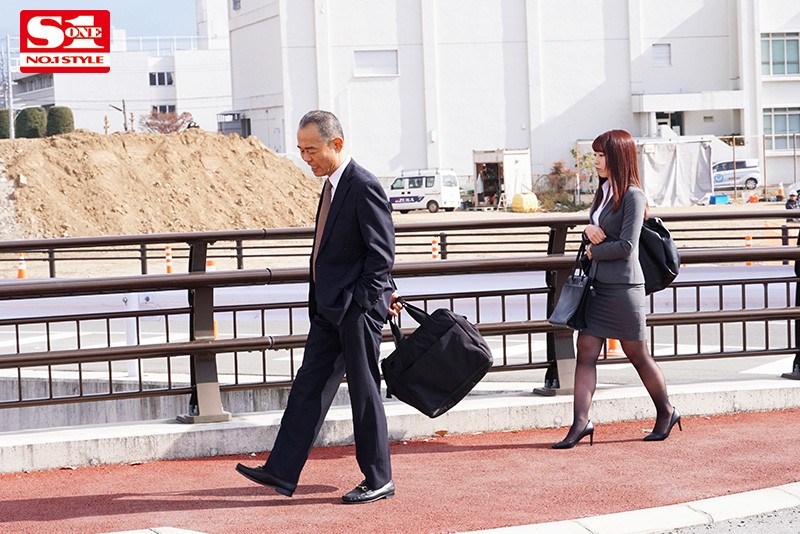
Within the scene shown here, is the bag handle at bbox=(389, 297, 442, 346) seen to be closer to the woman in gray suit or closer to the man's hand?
the man's hand

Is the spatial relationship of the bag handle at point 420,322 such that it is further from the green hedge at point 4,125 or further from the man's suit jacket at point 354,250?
the green hedge at point 4,125

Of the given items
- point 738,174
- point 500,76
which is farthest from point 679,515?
point 500,76

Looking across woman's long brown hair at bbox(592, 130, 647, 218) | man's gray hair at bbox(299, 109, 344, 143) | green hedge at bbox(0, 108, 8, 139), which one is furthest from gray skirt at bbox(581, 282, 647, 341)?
green hedge at bbox(0, 108, 8, 139)

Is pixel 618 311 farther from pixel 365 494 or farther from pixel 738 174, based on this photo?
pixel 738 174

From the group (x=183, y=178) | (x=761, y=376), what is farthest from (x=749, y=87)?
(x=761, y=376)

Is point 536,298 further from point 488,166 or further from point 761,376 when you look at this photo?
point 488,166

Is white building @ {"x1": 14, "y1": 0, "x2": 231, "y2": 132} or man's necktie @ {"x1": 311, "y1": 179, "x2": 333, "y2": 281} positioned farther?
white building @ {"x1": 14, "y1": 0, "x2": 231, "y2": 132}

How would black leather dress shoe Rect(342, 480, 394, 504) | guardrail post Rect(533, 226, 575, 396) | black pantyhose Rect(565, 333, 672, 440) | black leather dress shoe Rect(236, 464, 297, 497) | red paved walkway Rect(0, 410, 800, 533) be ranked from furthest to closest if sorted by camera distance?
guardrail post Rect(533, 226, 575, 396) < black pantyhose Rect(565, 333, 672, 440) < black leather dress shoe Rect(236, 464, 297, 497) < black leather dress shoe Rect(342, 480, 394, 504) < red paved walkway Rect(0, 410, 800, 533)

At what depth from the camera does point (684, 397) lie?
8383 mm

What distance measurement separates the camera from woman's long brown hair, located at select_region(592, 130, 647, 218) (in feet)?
23.7

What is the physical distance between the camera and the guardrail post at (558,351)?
27.5ft

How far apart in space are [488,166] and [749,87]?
16846mm

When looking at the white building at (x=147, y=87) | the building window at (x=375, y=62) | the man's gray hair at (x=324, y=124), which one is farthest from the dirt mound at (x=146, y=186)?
the white building at (x=147, y=87)

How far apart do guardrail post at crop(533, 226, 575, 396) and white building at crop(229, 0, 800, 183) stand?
2383 inches
